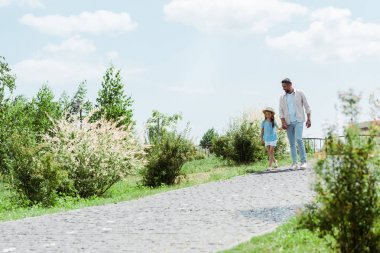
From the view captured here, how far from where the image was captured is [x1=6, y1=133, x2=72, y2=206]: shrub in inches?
572

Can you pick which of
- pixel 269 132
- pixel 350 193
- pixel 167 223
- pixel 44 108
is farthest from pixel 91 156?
pixel 44 108

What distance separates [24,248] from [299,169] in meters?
10.4

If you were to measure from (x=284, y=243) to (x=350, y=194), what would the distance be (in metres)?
2.02

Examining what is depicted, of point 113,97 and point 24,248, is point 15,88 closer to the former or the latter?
point 113,97

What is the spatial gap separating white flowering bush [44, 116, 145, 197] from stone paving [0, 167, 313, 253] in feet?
11.1

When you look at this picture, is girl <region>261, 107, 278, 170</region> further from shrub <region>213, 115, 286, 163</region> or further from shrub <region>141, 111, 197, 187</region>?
shrub <region>213, 115, 286, 163</region>

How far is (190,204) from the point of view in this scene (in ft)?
37.3

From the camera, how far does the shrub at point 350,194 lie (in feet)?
16.7

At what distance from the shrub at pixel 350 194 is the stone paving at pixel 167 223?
360mm

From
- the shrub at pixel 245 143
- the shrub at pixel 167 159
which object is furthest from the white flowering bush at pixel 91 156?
the shrub at pixel 245 143

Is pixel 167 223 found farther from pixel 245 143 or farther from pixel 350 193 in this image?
pixel 245 143

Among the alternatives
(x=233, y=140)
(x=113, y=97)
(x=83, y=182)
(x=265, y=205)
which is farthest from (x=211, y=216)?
(x=113, y=97)

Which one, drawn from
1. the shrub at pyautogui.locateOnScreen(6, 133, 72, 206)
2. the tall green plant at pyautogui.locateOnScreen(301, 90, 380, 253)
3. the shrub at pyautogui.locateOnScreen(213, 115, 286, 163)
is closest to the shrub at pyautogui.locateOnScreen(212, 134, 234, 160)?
the shrub at pyautogui.locateOnScreen(213, 115, 286, 163)

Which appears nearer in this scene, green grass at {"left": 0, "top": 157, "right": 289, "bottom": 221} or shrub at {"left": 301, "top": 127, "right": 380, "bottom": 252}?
shrub at {"left": 301, "top": 127, "right": 380, "bottom": 252}
